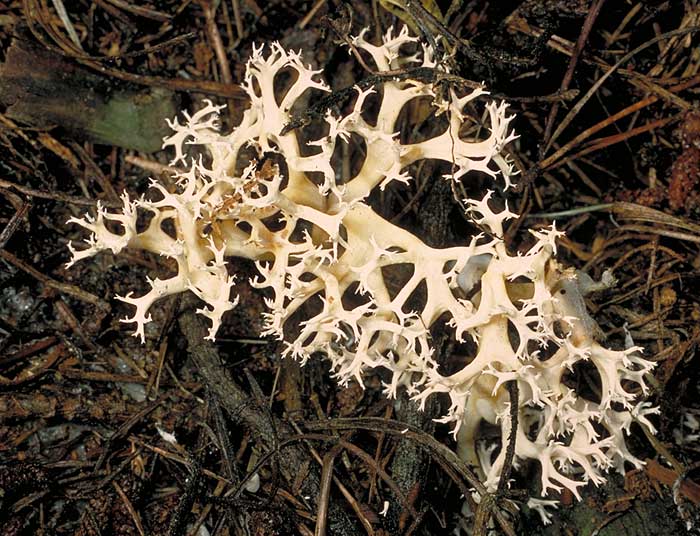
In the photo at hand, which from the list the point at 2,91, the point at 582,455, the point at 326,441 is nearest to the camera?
the point at 582,455

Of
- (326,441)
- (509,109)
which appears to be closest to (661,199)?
(509,109)

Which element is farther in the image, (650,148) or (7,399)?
(650,148)

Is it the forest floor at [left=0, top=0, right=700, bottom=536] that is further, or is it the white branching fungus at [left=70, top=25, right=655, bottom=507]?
the forest floor at [left=0, top=0, right=700, bottom=536]

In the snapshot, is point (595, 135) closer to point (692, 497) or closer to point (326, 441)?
point (692, 497)

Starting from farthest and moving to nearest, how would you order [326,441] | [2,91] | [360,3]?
[360,3] < [2,91] < [326,441]

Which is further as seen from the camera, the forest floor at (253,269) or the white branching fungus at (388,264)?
the forest floor at (253,269)

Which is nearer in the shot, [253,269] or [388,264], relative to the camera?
[388,264]

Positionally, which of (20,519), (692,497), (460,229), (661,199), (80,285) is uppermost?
(661,199)

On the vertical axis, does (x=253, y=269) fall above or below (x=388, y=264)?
below
